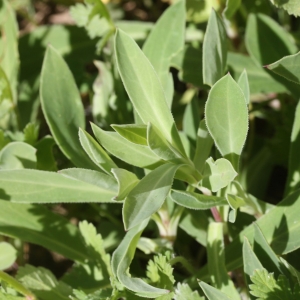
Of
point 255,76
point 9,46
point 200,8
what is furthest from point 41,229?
point 200,8

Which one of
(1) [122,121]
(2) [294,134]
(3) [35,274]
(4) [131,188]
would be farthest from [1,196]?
(2) [294,134]

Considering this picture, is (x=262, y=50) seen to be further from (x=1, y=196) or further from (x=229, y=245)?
(x=1, y=196)

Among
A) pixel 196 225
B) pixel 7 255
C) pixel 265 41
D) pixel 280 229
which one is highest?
pixel 265 41

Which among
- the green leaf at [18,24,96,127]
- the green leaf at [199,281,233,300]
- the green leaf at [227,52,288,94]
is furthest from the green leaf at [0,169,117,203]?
the green leaf at [18,24,96,127]

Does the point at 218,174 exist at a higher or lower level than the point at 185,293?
higher

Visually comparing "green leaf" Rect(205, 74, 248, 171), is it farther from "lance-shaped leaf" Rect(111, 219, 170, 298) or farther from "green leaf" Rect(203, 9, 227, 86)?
"lance-shaped leaf" Rect(111, 219, 170, 298)

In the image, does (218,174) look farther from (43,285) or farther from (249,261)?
(43,285)

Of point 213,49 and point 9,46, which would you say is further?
point 9,46
